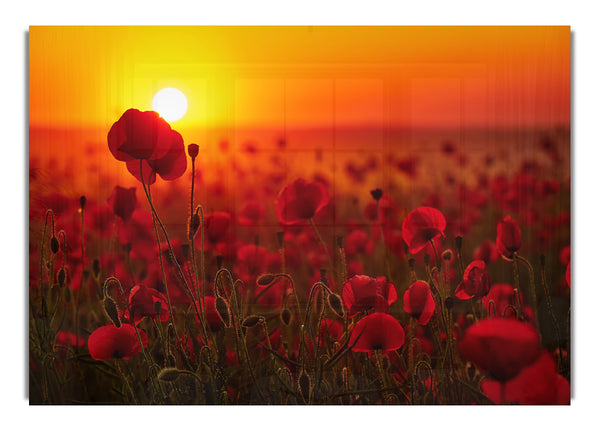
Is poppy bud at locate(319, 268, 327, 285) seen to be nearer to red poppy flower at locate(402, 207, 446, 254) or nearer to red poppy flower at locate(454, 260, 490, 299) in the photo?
red poppy flower at locate(402, 207, 446, 254)

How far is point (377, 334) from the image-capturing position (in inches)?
96.7

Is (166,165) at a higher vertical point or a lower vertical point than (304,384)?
higher

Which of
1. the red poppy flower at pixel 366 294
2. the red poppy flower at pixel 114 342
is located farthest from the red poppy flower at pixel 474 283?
the red poppy flower at pixel 114 342

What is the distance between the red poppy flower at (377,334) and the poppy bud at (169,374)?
683 millimetres

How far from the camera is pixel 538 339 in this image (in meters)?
2.46

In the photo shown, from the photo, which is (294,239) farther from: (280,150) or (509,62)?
(509,62)

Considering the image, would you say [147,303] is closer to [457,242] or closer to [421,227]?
[421,227]

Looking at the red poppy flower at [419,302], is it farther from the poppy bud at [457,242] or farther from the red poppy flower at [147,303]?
the red poppy flower at [147,303]

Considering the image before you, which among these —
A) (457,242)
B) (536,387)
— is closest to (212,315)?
(457,242)

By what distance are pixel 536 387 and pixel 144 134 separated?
1.80 m

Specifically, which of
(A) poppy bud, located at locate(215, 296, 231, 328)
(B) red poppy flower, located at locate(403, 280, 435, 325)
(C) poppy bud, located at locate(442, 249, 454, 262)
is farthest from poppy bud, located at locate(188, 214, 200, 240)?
(C) poppy bud, located at locate(442, 249, 454, 262)

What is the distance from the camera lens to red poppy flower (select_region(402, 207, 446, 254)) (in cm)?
244
